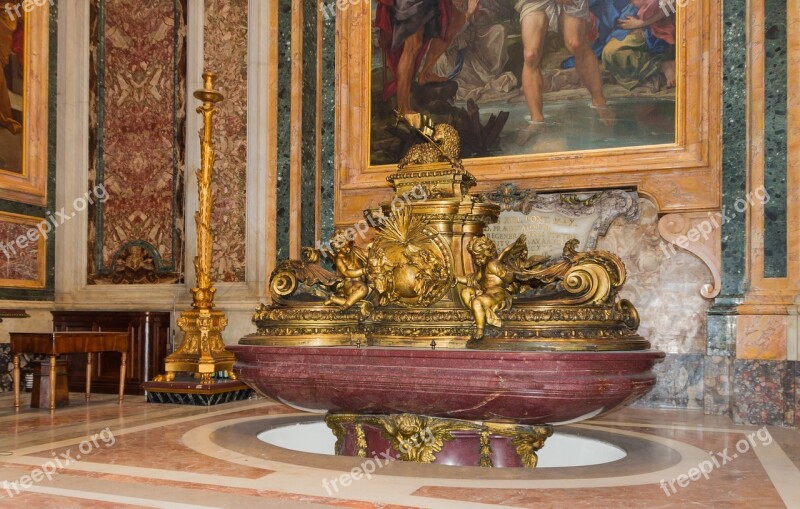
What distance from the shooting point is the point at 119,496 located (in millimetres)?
3381

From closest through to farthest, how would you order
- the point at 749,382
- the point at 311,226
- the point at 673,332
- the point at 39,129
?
the point at 749,382
the point at 673,332
the point at 311,226
the point at 39,129

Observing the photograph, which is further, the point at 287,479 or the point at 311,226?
the point at 311,226

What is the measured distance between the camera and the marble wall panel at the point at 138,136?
944 centimetres

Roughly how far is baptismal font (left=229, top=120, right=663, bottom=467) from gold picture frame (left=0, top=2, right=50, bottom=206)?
544 cm

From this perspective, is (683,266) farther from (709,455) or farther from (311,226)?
(311,226)

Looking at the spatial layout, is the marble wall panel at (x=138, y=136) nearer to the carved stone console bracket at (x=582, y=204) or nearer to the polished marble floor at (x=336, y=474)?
the carved stone console bracket at (x=582, y=204)

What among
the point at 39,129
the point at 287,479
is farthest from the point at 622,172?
the point at 39,129

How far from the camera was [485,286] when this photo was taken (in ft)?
14.7

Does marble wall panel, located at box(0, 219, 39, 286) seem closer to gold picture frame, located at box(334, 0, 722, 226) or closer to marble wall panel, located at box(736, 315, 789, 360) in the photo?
gold picture frame, located at box(334, 0, 722, 226)

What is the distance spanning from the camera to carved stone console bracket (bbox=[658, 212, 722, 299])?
23.5 feet

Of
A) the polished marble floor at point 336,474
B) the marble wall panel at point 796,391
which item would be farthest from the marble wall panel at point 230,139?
the marble wall panel at point 796,391

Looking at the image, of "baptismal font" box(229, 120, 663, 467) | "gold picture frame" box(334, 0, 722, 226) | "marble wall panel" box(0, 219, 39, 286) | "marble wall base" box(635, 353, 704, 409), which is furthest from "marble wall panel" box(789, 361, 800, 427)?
"marble wall panel" box(0, 219, 39, 286)

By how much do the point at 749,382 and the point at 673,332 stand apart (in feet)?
3.01

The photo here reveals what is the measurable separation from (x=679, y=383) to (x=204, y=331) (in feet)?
14.7
